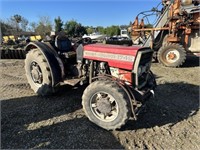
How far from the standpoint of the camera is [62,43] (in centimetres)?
416

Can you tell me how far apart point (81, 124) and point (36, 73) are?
183 cm

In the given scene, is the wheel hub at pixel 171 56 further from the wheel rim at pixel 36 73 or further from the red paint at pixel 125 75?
the wheel rim at pixel 36 73

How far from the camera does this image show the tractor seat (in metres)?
4.11

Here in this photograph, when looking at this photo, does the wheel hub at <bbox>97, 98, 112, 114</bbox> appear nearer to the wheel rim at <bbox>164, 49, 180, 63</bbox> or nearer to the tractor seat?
the tractor seat

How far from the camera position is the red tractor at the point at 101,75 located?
2926 mm

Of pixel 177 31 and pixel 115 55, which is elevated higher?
pixel 177 31

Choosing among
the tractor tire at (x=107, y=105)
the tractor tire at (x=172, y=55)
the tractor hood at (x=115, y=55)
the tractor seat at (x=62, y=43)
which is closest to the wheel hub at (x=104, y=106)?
the tractor tire at (x=107, y=105)

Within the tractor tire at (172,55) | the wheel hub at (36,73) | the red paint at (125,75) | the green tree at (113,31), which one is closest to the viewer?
the red paint at (125,75)

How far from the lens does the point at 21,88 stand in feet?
16.3

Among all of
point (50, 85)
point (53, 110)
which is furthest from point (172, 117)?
point (50, 85)

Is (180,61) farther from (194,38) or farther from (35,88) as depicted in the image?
(35,88)

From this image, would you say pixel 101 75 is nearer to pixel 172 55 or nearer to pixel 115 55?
pixel 115 55

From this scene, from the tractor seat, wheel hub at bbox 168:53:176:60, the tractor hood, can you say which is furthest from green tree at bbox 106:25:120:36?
the tractor hood

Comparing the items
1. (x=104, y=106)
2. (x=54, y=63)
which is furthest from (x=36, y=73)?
(x=104, y=106)
